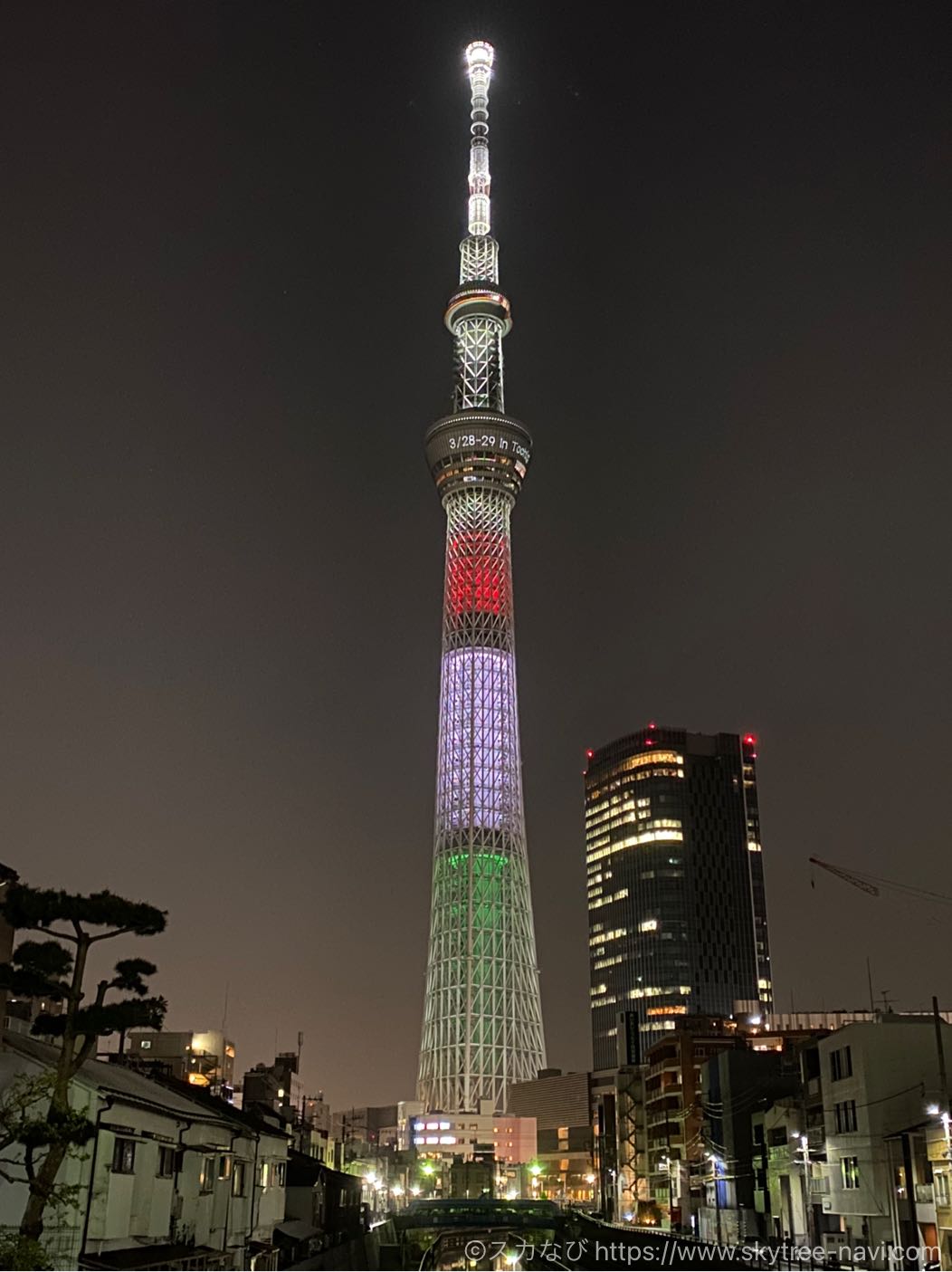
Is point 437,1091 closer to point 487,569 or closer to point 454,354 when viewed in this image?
point 487,569

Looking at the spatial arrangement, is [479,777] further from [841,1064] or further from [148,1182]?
[148,1182]

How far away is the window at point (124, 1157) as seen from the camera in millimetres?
31859

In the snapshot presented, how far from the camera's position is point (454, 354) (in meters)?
173

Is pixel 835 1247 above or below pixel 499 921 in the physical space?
below

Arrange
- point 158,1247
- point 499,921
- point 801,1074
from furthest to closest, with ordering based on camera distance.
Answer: point 499,921, point 801,1074, point 158,1247

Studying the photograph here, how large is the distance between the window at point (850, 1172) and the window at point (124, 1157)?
1441 inches

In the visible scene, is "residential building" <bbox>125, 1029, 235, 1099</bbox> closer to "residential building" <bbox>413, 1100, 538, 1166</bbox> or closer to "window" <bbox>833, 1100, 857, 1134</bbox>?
"residential building" <bbox>413, 1100, 538, 1166</bbox>

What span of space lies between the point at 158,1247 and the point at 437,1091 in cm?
12254

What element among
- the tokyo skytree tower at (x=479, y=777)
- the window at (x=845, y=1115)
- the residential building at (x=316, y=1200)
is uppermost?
the tokyo skytree tower at (x=479, y=777)

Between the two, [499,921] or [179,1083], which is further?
[499,921]

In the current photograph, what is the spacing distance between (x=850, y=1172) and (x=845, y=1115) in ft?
8.32

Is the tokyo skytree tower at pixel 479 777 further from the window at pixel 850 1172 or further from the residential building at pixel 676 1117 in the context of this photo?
the window at pixel 850 1172

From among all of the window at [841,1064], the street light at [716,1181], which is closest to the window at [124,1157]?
the window at [841,1064]

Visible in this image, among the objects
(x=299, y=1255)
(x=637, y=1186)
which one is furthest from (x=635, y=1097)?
(x=299, y=1255)
